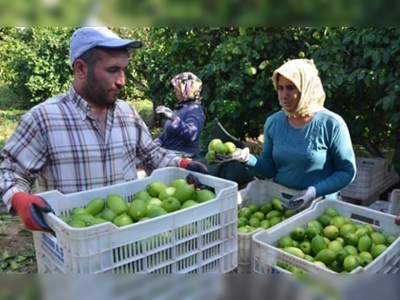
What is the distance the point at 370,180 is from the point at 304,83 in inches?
68.2

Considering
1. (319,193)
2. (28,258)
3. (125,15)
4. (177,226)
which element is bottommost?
(28,258)

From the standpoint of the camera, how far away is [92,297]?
539 millimetres

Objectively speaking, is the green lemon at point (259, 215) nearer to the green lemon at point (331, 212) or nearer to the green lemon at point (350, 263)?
the green lemon at point (331, 212)

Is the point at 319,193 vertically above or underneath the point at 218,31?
underneath

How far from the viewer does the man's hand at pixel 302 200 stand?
227cm

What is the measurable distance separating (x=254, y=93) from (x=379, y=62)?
142 centimetres

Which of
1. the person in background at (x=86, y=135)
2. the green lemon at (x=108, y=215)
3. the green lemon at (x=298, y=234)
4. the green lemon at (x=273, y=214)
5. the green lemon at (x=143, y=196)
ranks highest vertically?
the person in background at (x=86, y=135)

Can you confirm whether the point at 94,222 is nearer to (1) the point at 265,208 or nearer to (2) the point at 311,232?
(2) the point at 311,232

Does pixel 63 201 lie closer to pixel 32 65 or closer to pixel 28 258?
pixel 28 258

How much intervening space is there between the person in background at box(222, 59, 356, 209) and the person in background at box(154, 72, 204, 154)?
1334mm

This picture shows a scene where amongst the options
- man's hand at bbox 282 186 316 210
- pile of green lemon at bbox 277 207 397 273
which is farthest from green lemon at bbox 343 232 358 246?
man's hand at bbox 282 186 316 210

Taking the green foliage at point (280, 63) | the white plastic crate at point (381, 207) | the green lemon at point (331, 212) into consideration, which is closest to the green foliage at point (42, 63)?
the green foliage at point (280, 63)

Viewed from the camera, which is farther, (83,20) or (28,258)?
(28,258)

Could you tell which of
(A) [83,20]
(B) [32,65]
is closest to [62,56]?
(B) [32,65]
